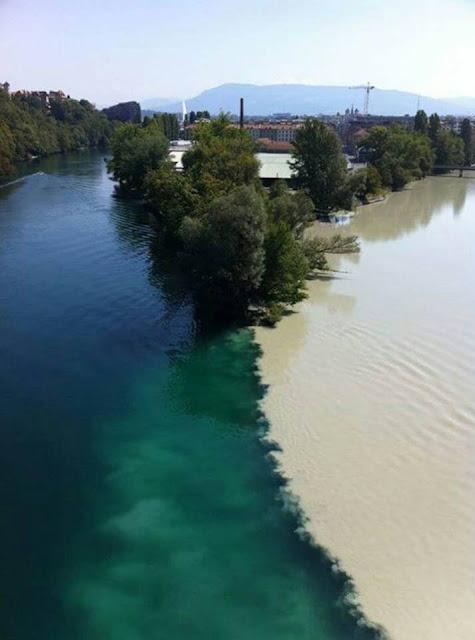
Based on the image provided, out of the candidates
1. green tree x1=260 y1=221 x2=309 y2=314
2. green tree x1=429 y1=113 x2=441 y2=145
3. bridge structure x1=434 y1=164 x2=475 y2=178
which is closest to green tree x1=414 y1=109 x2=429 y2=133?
green tree x1=429 y1=113 x2=441 y2=145

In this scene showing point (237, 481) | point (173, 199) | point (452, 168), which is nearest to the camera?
point (237, 481)

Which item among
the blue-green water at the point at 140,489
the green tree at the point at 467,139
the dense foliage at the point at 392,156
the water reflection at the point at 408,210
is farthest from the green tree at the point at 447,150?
the blue-green water at the point at 140,489

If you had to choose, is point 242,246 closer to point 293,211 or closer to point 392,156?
point 293,211

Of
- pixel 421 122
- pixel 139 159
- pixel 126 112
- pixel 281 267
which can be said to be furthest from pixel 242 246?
pixel 126 112

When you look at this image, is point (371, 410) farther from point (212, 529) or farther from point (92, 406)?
point (92, 406)

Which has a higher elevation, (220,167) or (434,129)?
(434,129)

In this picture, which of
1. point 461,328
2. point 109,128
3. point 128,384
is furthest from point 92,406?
point 109,128

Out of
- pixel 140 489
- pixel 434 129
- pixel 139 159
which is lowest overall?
pixel 140 489
